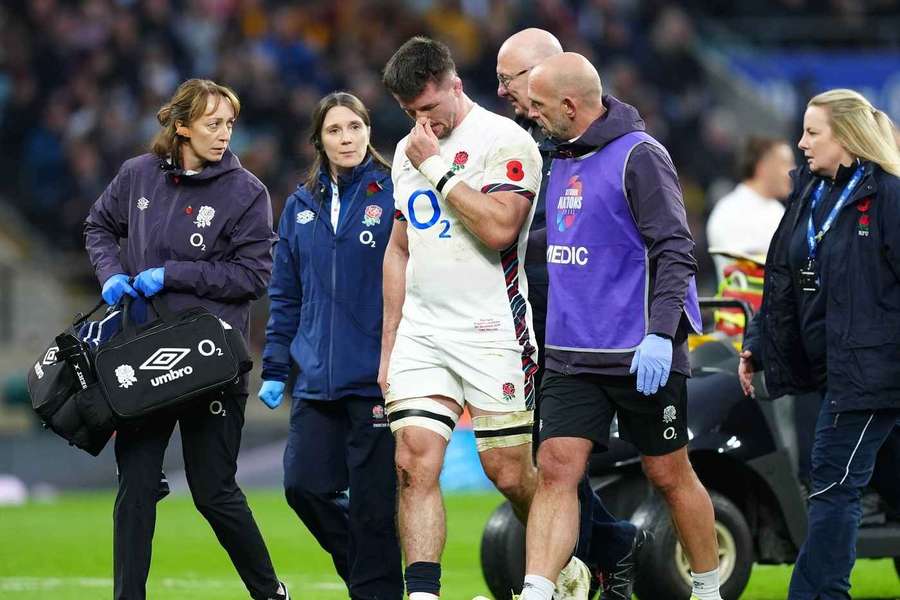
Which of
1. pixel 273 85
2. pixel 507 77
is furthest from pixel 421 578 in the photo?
pixel 273 85

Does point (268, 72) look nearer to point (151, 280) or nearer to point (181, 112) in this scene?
point (181, 112)

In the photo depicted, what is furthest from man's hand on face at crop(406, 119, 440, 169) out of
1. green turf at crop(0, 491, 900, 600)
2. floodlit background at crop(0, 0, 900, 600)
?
floodlit background at crop(0, 0, 900, 600)

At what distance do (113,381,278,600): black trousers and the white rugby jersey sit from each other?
3.14 feet

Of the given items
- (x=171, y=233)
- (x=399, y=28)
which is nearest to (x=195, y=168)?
(x=171, y=233)

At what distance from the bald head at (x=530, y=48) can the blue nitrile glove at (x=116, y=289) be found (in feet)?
6.29

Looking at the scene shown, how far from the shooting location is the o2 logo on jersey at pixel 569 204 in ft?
22.0

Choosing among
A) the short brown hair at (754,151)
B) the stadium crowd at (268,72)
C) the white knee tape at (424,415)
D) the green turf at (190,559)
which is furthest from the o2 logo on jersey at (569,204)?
the stadium crowd at (268,72)

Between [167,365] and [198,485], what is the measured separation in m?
0.57

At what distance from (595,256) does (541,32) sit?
1402mm

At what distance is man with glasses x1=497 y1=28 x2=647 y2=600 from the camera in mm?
7426

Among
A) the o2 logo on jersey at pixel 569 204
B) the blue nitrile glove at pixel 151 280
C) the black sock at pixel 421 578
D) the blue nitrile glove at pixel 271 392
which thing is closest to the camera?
the black sock at pixel 421 578

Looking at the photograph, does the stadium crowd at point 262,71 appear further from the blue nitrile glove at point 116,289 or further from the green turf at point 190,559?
the blue nitrile glove at point 116,289

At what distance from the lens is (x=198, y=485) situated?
7.16 m

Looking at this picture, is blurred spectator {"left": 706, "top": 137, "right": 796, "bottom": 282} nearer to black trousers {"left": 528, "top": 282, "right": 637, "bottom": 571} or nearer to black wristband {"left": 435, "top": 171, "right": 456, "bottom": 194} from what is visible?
black trousers {"left": 528, "top": 282, "right": 637, "bottom": 571}
